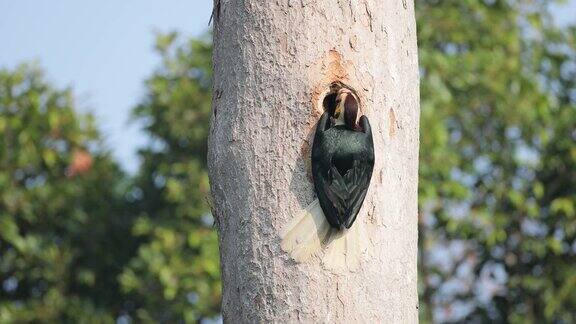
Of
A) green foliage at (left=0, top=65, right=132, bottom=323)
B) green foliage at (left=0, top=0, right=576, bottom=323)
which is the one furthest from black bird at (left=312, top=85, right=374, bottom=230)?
green foliage at (left=0, top=65, right=132, bottom=323)

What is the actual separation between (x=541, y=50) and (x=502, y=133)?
709mm

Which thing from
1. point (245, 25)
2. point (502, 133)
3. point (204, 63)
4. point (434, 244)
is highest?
point (204, 63)

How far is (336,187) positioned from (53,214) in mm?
6972

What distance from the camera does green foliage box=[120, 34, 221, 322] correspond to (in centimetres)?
796

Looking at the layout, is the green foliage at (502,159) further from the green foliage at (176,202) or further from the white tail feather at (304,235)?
the white tail feather at (304,235)

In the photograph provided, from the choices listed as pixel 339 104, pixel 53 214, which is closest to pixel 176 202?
pixel 53 214

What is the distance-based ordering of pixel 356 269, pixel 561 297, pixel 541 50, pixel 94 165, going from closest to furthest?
pixel 356 269, pixel 561 297, pixel 541 50, pixel 94 165

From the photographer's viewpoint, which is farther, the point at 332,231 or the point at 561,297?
the point at 561,297

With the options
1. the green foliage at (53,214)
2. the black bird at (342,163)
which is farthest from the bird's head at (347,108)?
the green foliage at (53,214)

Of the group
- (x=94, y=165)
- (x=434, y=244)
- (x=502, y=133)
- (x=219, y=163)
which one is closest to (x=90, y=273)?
(x=94, y=165)

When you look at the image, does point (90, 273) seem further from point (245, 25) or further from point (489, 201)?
point (245, 25)

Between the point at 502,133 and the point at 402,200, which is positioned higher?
the point at 502,133

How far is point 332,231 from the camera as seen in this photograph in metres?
2.22

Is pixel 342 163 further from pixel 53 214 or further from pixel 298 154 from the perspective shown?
pixel 53 214
